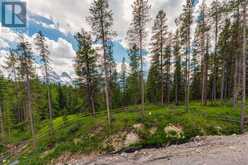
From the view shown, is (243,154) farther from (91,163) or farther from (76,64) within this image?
(76,64)

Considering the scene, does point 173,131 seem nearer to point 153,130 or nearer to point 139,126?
point 153,130

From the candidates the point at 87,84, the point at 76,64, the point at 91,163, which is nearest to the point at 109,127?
the point at 91,163

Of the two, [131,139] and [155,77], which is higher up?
[155,77]

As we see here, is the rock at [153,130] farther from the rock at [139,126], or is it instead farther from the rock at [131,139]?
the rock at [131,139]

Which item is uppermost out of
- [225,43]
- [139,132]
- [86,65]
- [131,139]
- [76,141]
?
[225,43]

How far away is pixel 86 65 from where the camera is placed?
2300 centimetres

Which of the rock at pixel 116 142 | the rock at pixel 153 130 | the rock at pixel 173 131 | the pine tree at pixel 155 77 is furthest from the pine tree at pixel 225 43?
the rock at pixel 116 142

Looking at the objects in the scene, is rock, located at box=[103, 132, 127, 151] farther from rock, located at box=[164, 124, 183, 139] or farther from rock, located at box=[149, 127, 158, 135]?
rock, located at box=[164, 124, 183, 139]

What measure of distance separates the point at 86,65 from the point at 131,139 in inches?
488

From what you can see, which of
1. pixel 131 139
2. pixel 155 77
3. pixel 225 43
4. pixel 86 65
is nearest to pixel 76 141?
pixel 131 139

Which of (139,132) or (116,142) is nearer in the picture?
(116,142)

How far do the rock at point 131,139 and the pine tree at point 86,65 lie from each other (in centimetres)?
955

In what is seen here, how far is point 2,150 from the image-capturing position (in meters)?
22.7

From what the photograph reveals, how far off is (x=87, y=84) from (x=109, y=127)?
970cm
